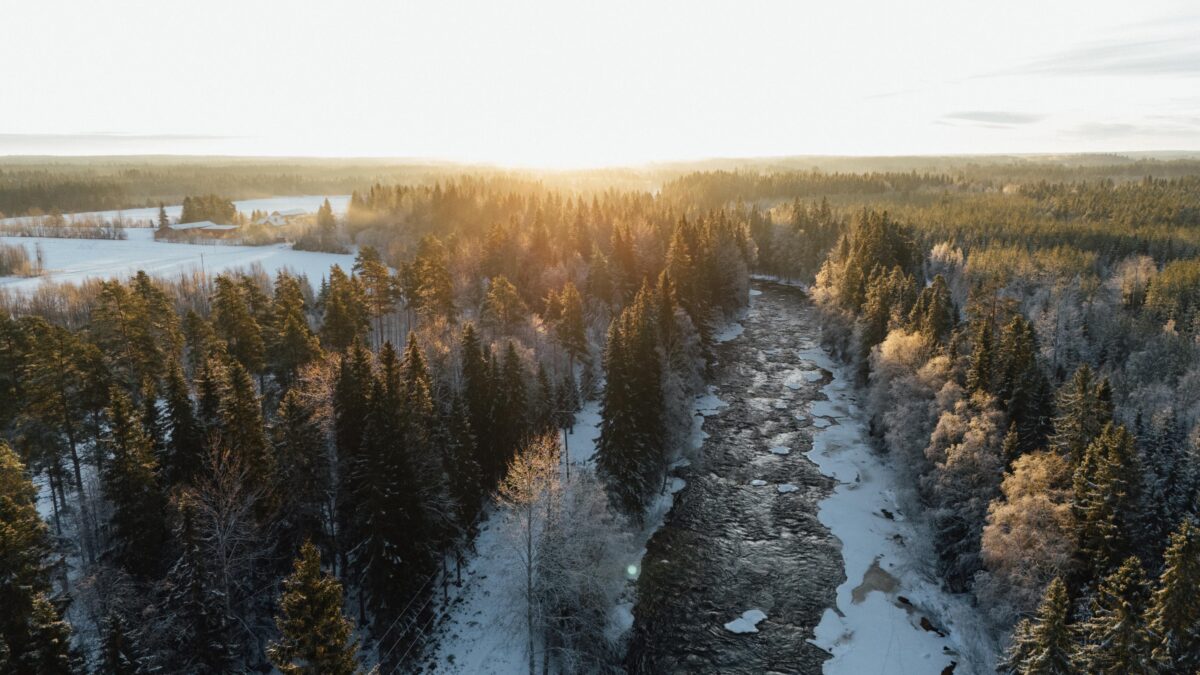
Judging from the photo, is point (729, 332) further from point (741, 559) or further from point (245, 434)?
point (245, 434)

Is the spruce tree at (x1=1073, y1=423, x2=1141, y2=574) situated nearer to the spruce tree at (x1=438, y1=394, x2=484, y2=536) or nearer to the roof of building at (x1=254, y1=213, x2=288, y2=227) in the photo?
the spruce tree at (x1=438, y1=394, x2=484, y2=536)

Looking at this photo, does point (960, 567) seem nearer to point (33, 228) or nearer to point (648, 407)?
point (648, 407)

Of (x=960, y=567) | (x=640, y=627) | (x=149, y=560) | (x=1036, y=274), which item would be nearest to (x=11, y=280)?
(x=149, y=560)

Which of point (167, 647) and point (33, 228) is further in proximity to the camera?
point (33, 228)

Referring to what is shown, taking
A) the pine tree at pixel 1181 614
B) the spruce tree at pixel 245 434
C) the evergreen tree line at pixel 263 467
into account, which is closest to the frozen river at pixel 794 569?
the evergreen tree line at pixel 263 467

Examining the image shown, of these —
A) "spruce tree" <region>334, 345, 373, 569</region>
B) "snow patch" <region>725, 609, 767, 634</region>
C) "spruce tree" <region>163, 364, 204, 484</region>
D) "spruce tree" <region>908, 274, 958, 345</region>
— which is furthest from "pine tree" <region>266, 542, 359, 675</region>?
"spruce tree" <region>908, 274, 958, 345</region>

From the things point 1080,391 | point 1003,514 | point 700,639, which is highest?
point 1080,391
